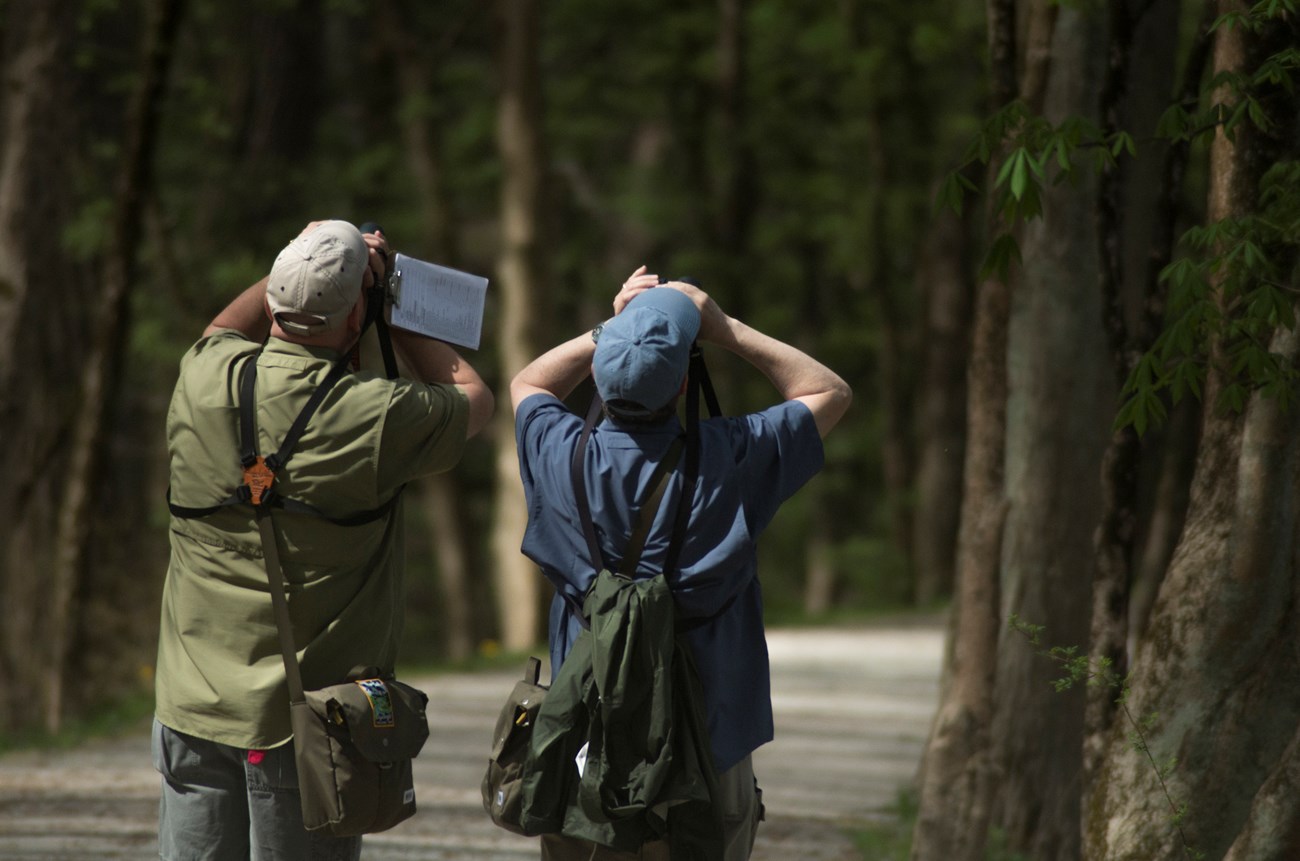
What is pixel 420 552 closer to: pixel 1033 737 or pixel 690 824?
pixel 1033 737

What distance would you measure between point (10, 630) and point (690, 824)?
880 centimetres

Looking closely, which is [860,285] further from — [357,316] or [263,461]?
[263,461]

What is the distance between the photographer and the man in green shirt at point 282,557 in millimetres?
3680

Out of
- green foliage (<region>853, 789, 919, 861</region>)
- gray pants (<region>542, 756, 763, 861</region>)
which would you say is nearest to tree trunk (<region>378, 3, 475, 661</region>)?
green foliage (<region>853, 789, 919, 861</region>)

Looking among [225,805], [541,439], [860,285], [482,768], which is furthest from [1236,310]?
[860,285]

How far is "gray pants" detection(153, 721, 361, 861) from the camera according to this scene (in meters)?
3.67

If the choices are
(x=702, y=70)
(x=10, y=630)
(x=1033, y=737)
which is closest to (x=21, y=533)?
(x=10, y=630)

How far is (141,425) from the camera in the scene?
19.5 meters

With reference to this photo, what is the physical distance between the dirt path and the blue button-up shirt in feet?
10.7

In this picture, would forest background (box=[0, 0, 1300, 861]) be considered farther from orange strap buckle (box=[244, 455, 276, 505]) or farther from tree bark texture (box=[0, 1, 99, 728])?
orange strap buckle (box=[244, 455, 276, 505])

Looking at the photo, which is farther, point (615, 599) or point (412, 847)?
point (412, 847)

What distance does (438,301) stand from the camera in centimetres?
402

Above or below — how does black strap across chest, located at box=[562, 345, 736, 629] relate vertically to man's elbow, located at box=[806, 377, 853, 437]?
below

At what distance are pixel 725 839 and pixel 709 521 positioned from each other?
2.25 feet
